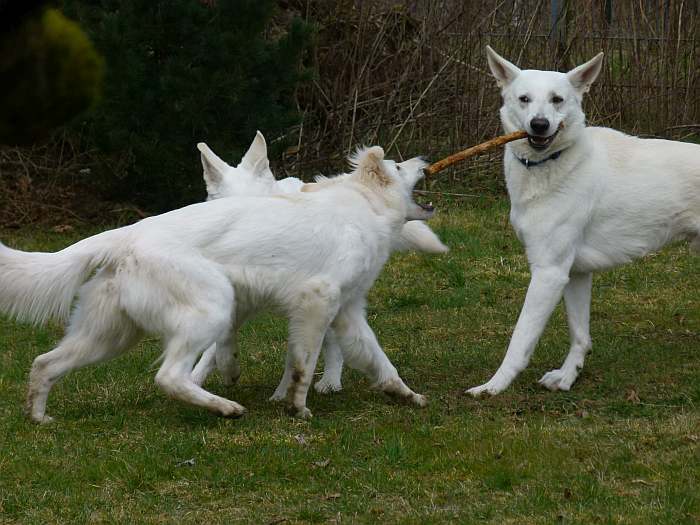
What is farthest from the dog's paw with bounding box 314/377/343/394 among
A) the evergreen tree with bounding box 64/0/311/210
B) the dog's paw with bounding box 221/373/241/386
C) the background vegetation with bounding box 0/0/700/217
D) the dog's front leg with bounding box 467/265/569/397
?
the background vegetation with bounding box 0/0/700/217

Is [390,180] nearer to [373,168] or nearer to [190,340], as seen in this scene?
[373,168]

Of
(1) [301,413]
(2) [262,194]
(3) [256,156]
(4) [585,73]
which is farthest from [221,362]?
(4) [585,73]

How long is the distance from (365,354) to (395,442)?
30.7 inches

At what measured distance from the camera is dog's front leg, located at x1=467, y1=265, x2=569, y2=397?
5387 mm

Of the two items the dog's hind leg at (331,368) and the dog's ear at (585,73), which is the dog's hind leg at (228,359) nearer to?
the dog's hind leg at (331,368)

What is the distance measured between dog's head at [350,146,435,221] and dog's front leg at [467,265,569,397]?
0.75 m

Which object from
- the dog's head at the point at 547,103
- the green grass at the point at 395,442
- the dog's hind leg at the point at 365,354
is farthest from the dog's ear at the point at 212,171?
the dog's head at the point at 547,103

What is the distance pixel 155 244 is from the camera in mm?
4723

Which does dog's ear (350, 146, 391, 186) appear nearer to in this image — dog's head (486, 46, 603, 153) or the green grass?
dog's head (486, 46, 603, 153)

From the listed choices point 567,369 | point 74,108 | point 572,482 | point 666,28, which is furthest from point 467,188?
point 74,108

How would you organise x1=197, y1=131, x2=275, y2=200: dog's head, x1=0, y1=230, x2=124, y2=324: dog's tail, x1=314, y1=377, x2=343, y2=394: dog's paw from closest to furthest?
x1=0, y1=230, x2=124, y2=324: dog's tail, x1=314, y1=377, x2=343, y2=394: dog's paw, x1=197, y1=131, x2=275, y2=200: dog's head

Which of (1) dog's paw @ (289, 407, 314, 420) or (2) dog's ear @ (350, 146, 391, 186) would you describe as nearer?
→ (1) dog's paw @ (289, 407, 314, 420)

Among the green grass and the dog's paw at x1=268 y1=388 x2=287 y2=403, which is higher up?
the green grass

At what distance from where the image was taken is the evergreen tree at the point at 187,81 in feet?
31.3
